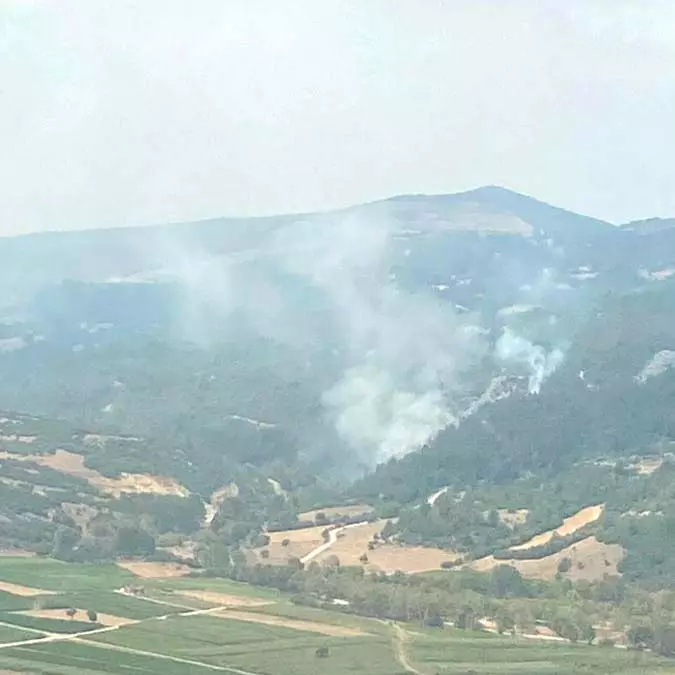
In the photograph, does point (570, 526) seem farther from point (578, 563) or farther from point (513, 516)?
point (578, 563)

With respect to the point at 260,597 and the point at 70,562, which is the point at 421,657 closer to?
the point at 260,597

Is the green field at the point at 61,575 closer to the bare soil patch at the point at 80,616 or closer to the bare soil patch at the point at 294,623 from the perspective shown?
the bare soil patch at the point at 80,616

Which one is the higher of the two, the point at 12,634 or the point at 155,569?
the point at 155,569

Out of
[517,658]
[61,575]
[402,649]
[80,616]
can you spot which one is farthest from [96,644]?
[61,575]

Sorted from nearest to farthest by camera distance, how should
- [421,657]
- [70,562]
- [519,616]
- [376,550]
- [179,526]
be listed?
[421,657] < [519,616] < [70,562] < [376,550] < [179,526]

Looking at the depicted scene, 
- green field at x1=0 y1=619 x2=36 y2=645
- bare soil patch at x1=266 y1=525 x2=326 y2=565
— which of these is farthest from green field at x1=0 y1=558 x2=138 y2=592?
green field at x1=0 y1=619 x2=36 y2=645

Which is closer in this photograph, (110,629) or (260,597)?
(110,629)

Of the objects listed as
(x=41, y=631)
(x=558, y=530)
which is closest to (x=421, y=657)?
(x=41, y=631)

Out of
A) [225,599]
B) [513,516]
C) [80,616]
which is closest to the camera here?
[80,616]
